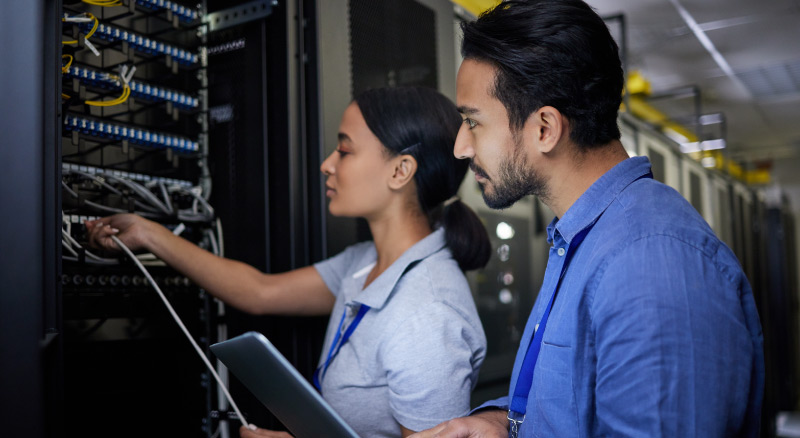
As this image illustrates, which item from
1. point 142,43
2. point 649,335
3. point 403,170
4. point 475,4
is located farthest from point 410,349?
point 475,4

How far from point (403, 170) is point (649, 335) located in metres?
0.80

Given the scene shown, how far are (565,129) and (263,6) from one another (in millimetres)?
875

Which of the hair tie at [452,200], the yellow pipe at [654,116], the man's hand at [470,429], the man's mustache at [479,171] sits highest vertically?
the yellow pipe at [654,116]

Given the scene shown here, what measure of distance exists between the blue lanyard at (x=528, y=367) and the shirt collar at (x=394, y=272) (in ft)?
1.31

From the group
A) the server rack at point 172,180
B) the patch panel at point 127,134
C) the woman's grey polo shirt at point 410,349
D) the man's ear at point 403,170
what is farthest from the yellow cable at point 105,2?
the woman's grey polo shirt at point 410,349

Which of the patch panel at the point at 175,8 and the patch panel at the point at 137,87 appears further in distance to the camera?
the patch panel at the point at 175,8

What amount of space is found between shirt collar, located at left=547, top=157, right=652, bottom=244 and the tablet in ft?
1.46

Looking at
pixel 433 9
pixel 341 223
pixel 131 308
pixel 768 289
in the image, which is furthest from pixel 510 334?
pixel 768 289

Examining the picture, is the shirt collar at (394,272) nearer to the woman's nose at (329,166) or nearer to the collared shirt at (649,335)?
the woman's nose at (329,166)

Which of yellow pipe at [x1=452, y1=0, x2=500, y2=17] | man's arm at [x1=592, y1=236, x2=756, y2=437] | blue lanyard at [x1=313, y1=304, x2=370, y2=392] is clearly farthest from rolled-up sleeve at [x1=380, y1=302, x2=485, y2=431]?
yellow pipe at [x1=452, y1=0, x2=500, y2=17]

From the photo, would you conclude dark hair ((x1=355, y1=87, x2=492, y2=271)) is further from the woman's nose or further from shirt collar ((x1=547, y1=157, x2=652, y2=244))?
shirt collar ((x1=547, y1=157, x2=652, y2=244))

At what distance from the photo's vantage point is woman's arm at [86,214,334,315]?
136cm

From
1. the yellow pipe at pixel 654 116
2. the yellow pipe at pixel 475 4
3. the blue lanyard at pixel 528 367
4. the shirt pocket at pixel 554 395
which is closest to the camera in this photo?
the shirt pocket at pixel 554 395

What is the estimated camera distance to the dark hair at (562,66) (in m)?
1.03
